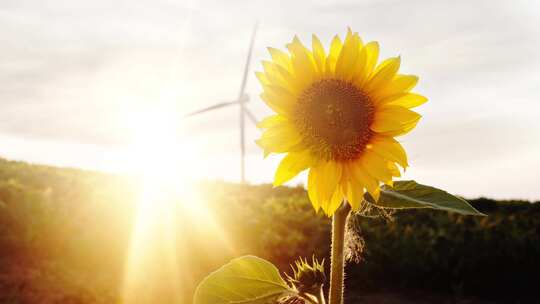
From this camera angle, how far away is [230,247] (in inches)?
270

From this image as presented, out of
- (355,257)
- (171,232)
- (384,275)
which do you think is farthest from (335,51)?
(384,275)

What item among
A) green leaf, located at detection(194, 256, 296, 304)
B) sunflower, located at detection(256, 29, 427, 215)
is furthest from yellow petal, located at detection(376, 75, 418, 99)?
green leaf, located at detection(194, 256, 296, 304)

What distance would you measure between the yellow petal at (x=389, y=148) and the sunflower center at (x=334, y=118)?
0.02 m

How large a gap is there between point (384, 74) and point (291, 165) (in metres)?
0.26

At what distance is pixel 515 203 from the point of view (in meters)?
11.6

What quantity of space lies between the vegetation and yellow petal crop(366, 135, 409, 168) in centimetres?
505

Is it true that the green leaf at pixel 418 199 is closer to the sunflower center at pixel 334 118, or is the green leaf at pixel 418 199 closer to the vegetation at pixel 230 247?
the sunflower center at pixel 334 118

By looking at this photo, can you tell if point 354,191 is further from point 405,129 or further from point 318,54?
point 318,54

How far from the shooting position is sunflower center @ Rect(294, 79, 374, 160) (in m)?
1.04

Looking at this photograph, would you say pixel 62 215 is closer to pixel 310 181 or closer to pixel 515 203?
pixel 310 181

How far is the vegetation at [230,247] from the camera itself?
5.97 m

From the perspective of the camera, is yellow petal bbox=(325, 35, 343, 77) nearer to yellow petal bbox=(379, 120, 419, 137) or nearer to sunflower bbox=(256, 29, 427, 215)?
sunflower bbox=(256, 29, 427, 215)

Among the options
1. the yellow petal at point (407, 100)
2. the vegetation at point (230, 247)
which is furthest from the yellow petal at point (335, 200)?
the vegetation at point (230, 247)

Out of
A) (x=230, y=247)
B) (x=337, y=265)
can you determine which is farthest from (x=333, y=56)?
(x=230, y=247)
